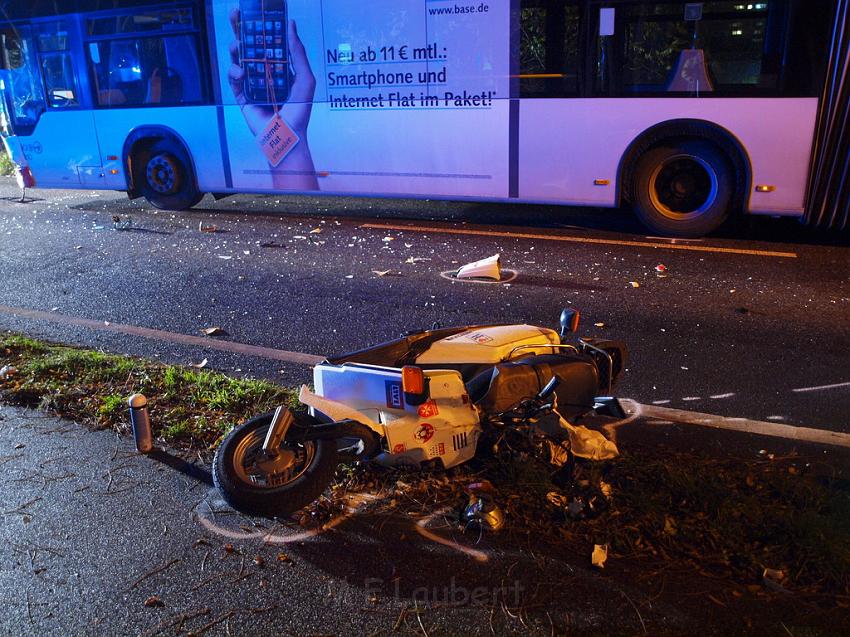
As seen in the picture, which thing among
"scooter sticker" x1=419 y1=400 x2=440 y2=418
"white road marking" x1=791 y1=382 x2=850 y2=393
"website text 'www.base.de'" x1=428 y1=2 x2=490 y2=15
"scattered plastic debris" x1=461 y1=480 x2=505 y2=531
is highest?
"website text 'www.base.de'" x1=428 y1=2 x2=490 y2=15

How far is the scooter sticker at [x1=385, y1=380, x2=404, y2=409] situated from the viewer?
3488 millimetres

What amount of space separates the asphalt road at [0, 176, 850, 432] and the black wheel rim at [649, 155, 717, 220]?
19.8 inches

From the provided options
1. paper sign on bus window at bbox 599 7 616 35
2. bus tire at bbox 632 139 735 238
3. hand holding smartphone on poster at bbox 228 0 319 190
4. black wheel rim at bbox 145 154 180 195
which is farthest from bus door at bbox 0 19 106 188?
bus tire at bbox 632 139 735 238

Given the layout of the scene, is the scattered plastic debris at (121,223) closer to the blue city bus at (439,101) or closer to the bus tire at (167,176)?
the bus tire at (167,176)

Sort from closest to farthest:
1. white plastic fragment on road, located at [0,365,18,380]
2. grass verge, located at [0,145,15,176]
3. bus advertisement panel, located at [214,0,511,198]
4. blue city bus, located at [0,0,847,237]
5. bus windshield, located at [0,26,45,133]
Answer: white plastic fragment on road, located at [0,365,18,380] → blue city bus, located at [0,0,847,237] → bus advertisement panel, located at [214,0,511,198] → bus windshield, located at [0,26,45,133] → grass verge, located at [0,145,15,176]

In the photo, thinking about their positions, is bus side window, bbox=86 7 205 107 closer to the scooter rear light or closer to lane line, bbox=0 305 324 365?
lane line, bbox=0 305 324 365

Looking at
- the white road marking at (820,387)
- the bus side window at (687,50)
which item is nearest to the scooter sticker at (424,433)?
the white road marking at (820,387)

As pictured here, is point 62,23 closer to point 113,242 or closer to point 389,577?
point 113,242

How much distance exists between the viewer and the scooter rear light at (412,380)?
131 inches

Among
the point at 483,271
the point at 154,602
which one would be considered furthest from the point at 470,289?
the point at 154,602

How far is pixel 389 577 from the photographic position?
121 inches

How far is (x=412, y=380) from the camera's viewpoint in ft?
10.9

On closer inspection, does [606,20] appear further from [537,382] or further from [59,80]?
[59,80]

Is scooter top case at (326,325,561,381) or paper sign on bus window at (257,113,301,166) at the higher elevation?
paper sign on bus window at (257,113,301,166)
